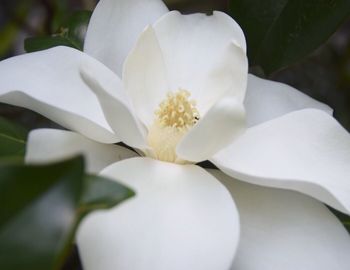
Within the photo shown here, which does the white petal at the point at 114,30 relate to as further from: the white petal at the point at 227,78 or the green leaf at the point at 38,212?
the green leaf at the point at 38,212

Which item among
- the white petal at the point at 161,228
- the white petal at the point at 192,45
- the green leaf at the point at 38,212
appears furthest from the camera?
the white petal at the point at 192,45

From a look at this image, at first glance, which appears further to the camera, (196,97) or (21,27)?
(21,27)

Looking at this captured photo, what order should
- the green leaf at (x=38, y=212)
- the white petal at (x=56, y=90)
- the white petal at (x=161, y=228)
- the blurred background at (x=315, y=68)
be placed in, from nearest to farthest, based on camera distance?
1. the green leaf at (x=38, y=212)
2. the white petal at (x=161, y=228)
3. the white petal at (x=56, y=90)
4. the blurred background at (x=315, y=68)

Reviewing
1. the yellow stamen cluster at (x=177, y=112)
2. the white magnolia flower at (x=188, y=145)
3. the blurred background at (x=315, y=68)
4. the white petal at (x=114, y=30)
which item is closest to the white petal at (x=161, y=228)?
the white magnolia flower at (x=188, y=145)

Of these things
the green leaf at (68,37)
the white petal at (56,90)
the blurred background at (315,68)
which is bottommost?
the blurred background at (315,68)

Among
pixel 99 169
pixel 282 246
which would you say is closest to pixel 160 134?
pixel 99 169

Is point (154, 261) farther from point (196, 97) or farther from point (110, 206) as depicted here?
point (196, 97)

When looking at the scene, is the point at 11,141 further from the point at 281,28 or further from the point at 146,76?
the point at 281,28

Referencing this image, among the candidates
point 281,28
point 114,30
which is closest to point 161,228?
point 114,30
